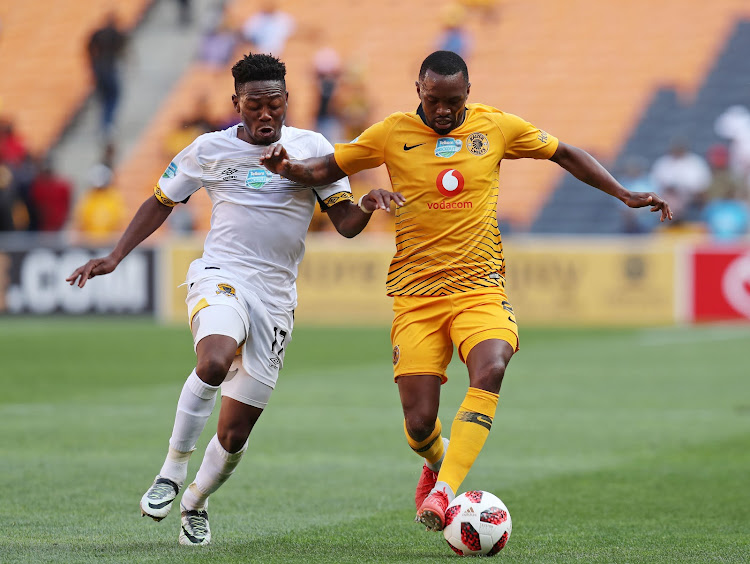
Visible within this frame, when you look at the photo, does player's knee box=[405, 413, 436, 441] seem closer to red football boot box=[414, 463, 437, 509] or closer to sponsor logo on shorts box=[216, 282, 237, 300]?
red football boot box=[414, 463, 437, 509]

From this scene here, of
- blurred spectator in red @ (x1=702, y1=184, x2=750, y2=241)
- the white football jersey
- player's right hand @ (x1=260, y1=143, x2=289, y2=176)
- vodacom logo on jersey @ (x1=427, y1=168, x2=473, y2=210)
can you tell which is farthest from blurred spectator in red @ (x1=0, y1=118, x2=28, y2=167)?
vodacom logo on jersey @ (x1=427, y1=168, x2=473, y2=210)

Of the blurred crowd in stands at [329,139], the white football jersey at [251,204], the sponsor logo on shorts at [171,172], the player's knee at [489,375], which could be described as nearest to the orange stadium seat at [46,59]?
the blurred crowd in stands at [329,139]

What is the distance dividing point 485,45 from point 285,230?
22.0 metres

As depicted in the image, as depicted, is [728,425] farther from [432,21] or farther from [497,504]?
[432,21]

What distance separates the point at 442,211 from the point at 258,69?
1070 millimetres

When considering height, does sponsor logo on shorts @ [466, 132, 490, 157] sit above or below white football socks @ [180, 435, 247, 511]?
above

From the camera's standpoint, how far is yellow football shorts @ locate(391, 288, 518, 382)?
6.01 m

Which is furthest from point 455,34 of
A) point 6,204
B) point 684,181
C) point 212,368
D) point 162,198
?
point 212,368

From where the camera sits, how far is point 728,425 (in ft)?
33.9

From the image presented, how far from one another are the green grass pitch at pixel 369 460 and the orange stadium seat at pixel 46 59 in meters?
14.1

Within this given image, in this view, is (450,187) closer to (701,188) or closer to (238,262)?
(238,262)

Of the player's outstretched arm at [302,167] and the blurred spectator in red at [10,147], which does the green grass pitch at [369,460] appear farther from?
the blurred spectator in red at [10,147]

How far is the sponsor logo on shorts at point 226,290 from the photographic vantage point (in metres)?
5.93

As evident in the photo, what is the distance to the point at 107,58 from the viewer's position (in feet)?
87.2
